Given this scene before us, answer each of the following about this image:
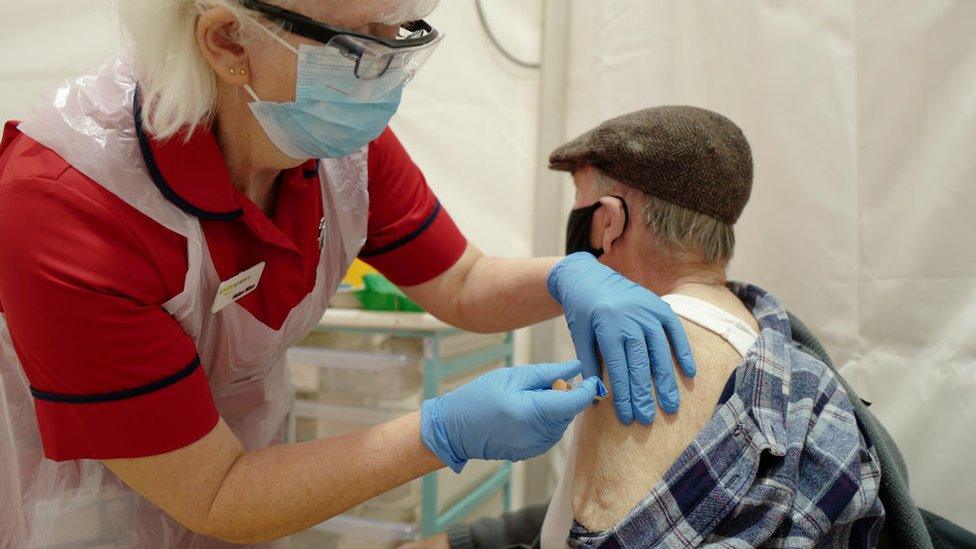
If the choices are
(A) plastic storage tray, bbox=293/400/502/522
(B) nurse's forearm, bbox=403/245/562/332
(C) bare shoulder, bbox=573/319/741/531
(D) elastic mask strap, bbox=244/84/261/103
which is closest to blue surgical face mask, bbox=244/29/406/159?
(D) elastic mask strap, bbox=244/84/261/103

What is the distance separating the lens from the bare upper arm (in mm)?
808

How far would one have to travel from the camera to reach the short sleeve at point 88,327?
0.75 meters

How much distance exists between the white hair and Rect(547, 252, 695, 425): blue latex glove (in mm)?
503

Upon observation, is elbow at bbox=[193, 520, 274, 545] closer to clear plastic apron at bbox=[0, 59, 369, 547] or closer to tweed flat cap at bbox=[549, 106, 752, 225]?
clear plastic apron at bbox=[0, 59, 369, 547]

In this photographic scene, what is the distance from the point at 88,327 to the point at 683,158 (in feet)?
2.85

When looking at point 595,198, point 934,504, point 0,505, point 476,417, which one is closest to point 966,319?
point 934,504

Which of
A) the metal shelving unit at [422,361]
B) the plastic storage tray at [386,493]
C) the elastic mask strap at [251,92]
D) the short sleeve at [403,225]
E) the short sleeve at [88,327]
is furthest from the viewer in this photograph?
the plastic storage tray at [386,493]

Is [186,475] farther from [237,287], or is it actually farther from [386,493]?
[386,493]

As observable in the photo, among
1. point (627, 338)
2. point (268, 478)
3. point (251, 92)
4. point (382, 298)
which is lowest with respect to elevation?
point (382, 298)

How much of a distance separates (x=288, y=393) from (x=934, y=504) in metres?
1.40

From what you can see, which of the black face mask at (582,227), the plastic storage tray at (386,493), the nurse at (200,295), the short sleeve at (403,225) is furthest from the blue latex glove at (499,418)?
the plastic storage tray at (386,493)

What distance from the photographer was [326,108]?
2.89 feet

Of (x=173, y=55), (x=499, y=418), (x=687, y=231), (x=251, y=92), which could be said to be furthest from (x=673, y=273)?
(x=173, y=55)

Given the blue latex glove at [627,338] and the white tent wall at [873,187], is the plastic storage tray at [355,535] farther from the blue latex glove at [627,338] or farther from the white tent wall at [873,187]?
the white tent wall at [873,187]
